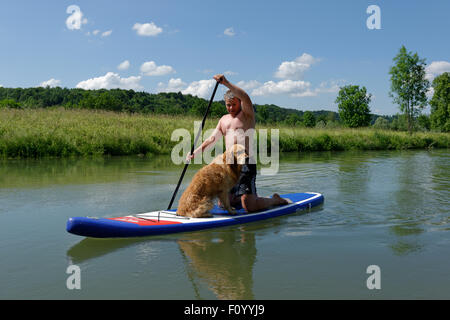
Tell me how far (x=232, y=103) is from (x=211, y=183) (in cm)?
121

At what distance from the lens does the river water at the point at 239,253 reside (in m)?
3.25

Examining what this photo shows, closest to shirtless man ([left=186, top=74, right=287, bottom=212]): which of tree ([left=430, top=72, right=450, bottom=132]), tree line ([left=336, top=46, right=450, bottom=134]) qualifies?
tree line ([left=336, top=46, right=450, bottom=134])

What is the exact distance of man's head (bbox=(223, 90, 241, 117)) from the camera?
17.9 ft

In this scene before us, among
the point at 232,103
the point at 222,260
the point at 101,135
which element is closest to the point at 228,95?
the point at 232,103

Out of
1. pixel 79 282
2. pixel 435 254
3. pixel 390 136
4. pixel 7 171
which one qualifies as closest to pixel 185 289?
pixel 79 282

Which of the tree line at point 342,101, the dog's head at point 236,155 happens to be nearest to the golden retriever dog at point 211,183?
the dog's head at point 236,155

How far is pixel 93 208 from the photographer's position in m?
6.41

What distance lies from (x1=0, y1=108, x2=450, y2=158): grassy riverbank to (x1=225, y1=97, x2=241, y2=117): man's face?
1220 centimetres

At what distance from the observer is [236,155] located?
5.22 m

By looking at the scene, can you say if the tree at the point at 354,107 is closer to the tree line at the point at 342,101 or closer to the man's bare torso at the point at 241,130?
the tree line at the point at 342,101

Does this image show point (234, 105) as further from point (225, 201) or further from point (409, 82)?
point (409, 82)

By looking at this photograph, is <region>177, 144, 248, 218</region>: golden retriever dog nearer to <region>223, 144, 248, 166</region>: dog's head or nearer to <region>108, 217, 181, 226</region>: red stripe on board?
<region>223, 144, 248, 166</region>: dog's head

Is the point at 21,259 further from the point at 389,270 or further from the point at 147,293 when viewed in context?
the point at 389,270

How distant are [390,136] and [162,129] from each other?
1679 centimetres
